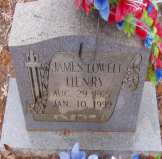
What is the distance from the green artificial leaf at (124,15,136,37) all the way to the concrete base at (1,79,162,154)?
0.84 m

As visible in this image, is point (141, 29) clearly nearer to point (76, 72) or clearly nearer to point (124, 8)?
point (124, 8)

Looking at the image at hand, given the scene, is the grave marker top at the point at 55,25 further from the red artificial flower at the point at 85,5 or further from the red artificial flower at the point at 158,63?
the red artificial flower at the point at 158,63

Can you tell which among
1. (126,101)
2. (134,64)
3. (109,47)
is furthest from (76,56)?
(126,101)

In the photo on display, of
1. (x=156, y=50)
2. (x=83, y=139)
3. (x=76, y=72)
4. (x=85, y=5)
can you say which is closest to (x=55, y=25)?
(x=85, y=5)

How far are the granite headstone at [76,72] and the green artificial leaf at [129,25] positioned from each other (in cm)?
6

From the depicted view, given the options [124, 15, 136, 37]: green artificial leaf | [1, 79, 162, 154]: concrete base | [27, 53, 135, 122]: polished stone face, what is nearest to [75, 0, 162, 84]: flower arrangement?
[124, 15, 136, 37]: green artificial leaf

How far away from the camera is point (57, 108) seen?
2.51 metres

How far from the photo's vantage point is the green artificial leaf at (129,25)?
6.60 feet

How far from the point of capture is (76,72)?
7.45 ft

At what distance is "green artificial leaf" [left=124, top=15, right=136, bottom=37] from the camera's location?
201cm

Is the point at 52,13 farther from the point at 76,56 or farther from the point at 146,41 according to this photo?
the point at 146,41

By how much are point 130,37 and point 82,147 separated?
33.4 inches

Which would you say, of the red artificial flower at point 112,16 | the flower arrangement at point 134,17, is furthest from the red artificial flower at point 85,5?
the red artificial flower at point 112,16

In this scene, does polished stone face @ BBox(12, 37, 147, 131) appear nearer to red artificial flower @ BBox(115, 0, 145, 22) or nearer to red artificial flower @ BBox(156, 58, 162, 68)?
red artificial flower @ BBox(156, 58, 162, 68)
